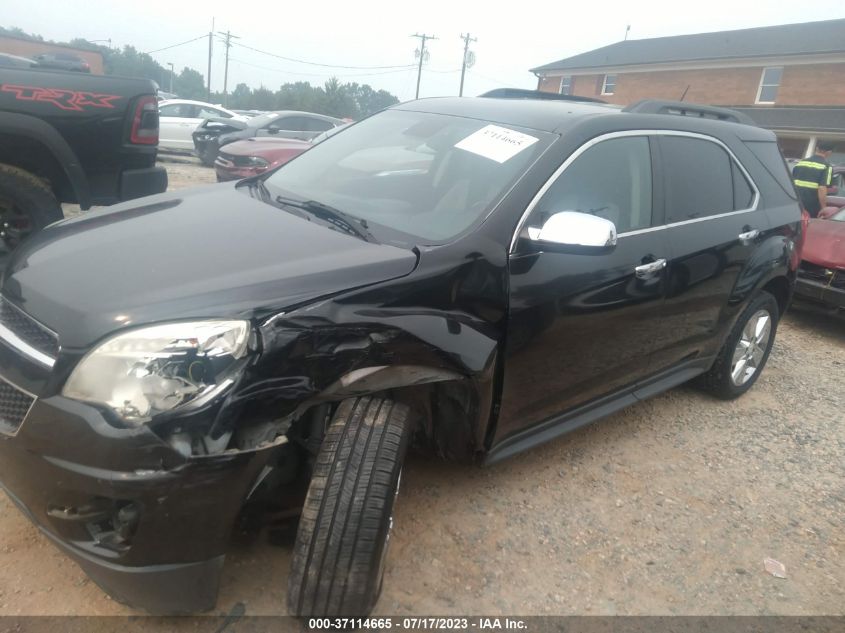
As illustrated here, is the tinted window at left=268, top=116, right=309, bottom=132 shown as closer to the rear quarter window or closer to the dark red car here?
the dark red car

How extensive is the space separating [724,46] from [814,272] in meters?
31.3

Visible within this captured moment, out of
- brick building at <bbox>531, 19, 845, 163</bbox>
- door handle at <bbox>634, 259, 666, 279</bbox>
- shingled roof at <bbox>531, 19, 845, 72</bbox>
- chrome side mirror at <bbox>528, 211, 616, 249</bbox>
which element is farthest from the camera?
shingled roof at <bbox>531, 19, 845, 72</bbox>

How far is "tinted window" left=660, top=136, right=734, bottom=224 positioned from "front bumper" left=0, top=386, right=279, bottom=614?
2.41 meters

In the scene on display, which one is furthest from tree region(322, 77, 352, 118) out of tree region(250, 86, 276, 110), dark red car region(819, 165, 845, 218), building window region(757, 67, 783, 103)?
dark red car region(819, 165, 845, 218)

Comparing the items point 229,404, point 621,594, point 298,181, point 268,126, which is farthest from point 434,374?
point 268,126

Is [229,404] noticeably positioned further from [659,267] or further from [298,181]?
[659,267]

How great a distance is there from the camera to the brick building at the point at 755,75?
88.1 ft

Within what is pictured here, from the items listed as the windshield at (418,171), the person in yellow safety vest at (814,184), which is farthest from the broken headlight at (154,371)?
the person in yellow safety vest at (814,184)

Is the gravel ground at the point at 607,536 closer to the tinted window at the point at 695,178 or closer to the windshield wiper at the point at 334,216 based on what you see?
the windshield wiper at the point at 334,216

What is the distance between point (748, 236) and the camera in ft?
12.1

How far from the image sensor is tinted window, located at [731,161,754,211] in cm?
373

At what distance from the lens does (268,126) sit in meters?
13.0

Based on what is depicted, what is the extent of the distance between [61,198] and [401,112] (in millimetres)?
2848

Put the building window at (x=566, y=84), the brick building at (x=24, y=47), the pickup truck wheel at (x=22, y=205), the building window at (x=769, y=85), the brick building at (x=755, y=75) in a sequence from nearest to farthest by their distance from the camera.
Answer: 1. the pickup truck wheel at (x=22, y=205)
2. the brick building at (x=755, y=75)
3. the building window at (x=769, y=85)
4. the brick building at (x=24, y=47)
5. the building window at (x=566, y=84)
